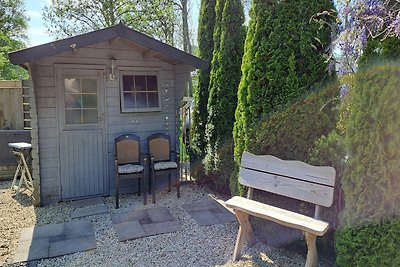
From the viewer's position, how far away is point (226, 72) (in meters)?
4.81

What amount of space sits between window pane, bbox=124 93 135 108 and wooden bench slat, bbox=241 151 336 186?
2.26 meters

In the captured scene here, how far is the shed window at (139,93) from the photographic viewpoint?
461 cm

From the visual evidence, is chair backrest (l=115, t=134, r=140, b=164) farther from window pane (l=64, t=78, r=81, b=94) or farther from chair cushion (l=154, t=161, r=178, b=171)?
window pane (l=64, t=78, r=81, b=94)

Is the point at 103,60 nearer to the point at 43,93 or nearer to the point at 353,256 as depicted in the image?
the point at 43,93

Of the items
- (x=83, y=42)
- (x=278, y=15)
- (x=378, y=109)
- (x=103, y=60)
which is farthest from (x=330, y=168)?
(x=103, y=60)

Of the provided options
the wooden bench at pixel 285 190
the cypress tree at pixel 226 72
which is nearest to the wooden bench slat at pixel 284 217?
the wooden bench at pixel 285 190

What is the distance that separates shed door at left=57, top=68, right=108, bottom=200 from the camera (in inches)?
169

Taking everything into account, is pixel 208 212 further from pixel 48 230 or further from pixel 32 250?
pixel 32 250

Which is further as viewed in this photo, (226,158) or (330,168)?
(226,158)

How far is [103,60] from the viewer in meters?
4.44

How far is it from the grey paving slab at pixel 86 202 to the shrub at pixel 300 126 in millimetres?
2570

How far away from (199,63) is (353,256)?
10.4ft

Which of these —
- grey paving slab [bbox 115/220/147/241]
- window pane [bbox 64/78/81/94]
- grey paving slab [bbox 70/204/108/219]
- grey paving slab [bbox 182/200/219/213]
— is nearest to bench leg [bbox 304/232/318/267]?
grey paving slab [bbox 115/220/147/241]

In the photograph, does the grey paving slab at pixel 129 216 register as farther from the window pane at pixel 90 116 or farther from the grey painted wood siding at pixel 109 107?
the window pane at pixel 90 116
